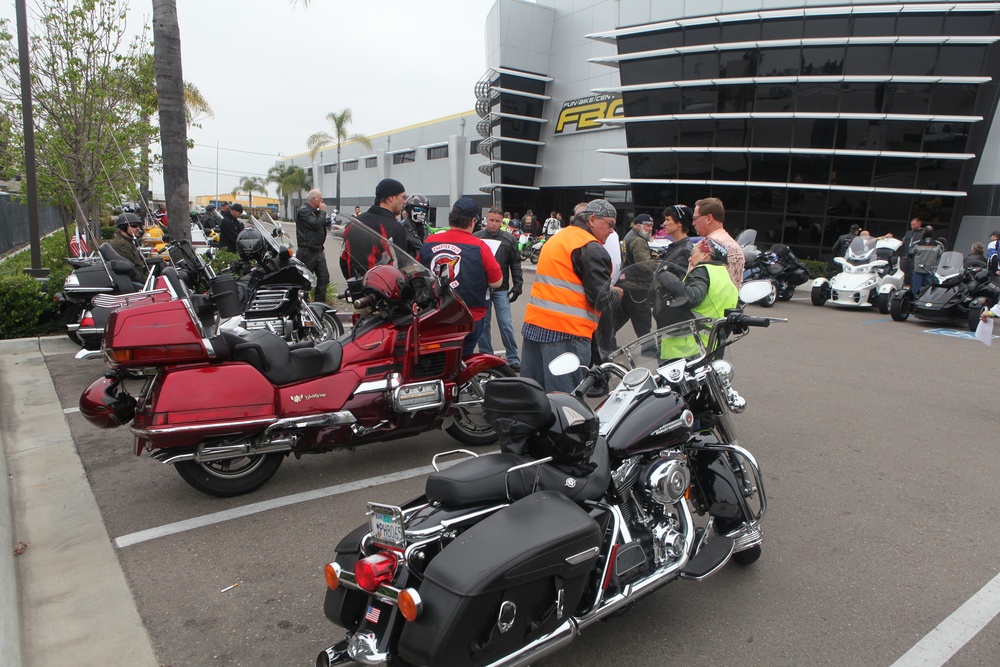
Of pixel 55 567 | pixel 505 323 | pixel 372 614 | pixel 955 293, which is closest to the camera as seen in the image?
pixel 372 614

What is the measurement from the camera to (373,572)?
2072mm

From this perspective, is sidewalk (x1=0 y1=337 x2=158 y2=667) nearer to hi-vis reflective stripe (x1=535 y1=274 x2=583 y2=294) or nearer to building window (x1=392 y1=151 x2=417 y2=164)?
hi-vis reflective stripe (x1=535 y1=274 x2=583 y2=294)

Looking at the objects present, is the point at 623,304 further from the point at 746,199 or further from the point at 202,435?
the point at 746,199

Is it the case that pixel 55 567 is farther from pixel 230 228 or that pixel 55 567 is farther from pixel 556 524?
pixel 230 228

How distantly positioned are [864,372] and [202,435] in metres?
7.47

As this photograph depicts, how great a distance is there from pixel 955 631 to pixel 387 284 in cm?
365

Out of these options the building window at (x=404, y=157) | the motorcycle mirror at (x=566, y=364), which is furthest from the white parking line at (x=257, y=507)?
the building window at (x=404, y=157)

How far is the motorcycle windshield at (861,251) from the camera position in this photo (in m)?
14.3

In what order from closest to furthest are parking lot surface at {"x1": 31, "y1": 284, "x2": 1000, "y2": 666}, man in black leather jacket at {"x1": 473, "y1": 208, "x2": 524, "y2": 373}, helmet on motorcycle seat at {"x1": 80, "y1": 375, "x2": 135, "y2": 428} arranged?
parking lot surface at {"x1": 31, "y1": 284, "x2": 1000, "y2": 666} → helmet on motorcycle seat at {"x1": 80, "y1": 375, "x2": 135, "y2": 428} → man in black leather jacket at {"x1": 473, "y1": 208, "x2": 524, "y2": 373}

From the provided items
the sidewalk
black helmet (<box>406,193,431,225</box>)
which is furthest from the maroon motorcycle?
black helmet (<box>406,193,431,225</box>)

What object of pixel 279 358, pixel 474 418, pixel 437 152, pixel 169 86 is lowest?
pixel 474 418

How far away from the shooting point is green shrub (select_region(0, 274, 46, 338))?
7.91 meters

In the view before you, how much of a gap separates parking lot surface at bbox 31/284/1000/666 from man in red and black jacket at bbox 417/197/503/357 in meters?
1.34

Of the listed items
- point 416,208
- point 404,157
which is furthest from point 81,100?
point 404,157
